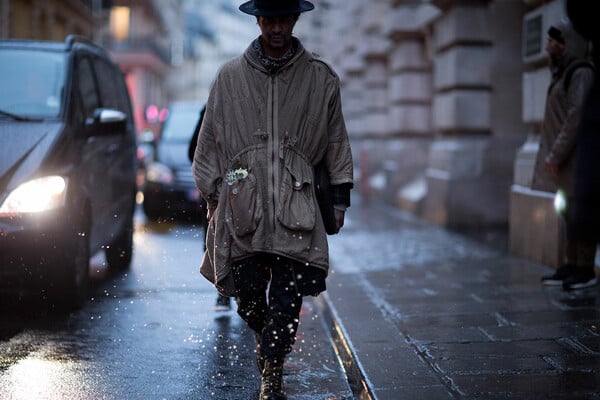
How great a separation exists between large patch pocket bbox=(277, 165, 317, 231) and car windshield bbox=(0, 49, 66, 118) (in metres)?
3.19

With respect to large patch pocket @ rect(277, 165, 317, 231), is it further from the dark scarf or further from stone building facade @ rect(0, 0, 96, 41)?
stone building facade @ rect(0, 0, 96, 41)

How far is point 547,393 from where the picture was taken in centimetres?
414

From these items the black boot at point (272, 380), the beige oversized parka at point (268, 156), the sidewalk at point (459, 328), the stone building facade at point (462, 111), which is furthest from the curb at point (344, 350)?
the stone building facade at point (462, 111)

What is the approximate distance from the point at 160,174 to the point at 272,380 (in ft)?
31.7

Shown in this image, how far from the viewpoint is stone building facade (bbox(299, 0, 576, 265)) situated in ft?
29.5

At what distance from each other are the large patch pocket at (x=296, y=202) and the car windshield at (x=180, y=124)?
33.4ft

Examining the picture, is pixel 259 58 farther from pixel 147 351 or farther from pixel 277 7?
pixel 147 351

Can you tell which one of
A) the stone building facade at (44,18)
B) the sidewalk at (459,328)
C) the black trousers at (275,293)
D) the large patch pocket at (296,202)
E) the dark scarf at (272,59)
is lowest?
the sidewalk at (459,328)

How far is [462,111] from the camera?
1195 cm

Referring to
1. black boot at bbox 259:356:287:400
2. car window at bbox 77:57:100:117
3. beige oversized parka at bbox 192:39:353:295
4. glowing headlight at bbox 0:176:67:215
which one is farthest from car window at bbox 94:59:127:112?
black boot at bbox 259:356:287:400

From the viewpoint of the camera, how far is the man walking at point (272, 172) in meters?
4.14

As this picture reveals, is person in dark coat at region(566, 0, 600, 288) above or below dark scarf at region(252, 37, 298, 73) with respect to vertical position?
below

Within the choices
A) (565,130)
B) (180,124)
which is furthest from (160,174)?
(565,130)

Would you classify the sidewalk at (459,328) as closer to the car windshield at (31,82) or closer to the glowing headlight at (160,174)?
the car windshield at (31,82)
